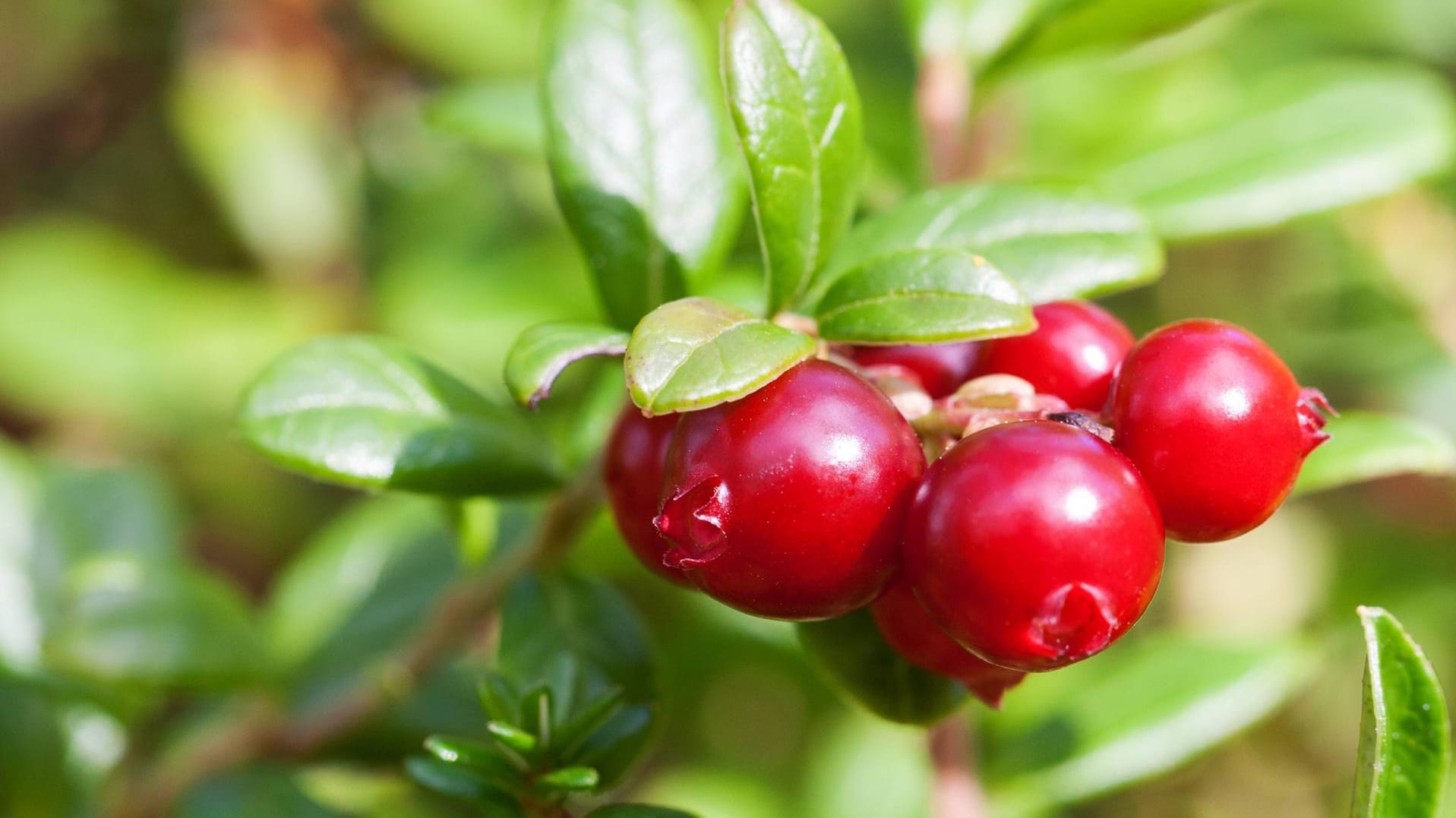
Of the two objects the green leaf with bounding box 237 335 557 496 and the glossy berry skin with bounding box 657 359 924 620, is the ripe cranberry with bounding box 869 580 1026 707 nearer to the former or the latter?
the glossy berry skin with bounding box 657 359 924 620

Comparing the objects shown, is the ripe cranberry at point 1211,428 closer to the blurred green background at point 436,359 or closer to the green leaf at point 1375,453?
the green leaf at point 1375,453

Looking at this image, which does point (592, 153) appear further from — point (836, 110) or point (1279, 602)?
point (1279, 602)

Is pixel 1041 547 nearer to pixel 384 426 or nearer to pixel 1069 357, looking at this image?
pixel 1069 357

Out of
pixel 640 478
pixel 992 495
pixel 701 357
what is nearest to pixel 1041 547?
pixel 992 495

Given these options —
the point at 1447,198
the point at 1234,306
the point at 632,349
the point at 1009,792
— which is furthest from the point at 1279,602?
the point at 632,349

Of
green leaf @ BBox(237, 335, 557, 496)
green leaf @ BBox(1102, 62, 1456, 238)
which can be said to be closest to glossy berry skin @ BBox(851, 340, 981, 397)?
green leaf @ BBox(237, 335, 557, 496)
